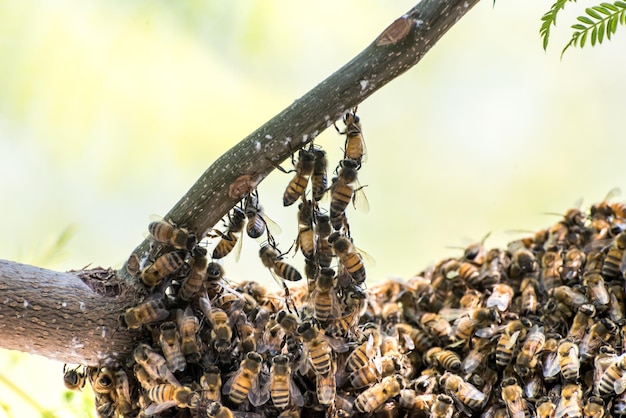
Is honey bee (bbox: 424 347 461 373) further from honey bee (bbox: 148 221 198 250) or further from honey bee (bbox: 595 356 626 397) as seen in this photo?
honey bee (bbox: 148 221 198 250)

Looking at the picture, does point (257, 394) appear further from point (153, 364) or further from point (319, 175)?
point (319, 175)

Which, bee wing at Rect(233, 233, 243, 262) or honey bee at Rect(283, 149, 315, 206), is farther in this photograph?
bee wing at Rect(233, 233, 243, 262)

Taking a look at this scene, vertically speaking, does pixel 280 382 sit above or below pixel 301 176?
below

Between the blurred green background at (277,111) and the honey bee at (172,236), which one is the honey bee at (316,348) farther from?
the blurred green background at (277,111)

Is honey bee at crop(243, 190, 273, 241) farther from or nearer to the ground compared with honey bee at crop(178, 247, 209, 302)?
farther from the ground

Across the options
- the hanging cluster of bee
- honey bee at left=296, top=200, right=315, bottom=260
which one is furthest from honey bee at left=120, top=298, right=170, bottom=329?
honey bee at left=296, top=200, right=315, bottom=260

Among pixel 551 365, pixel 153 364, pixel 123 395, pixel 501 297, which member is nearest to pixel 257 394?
Answer: pixel 153 364
